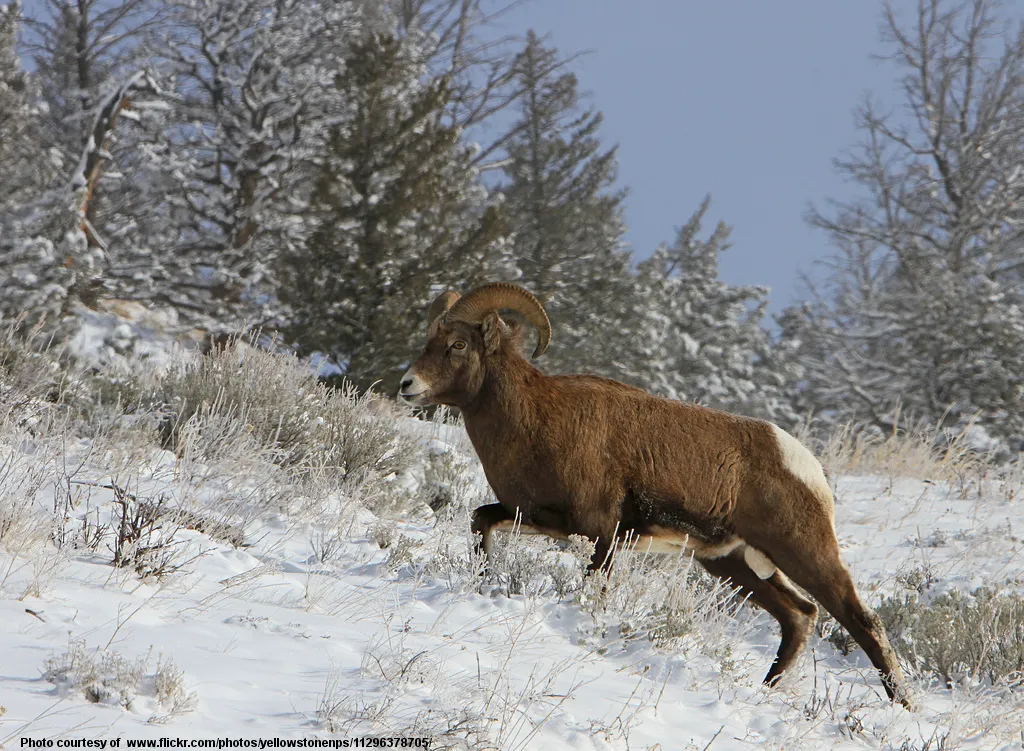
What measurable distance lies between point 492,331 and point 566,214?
2036cm

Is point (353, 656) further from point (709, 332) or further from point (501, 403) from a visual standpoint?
point (709, 332)

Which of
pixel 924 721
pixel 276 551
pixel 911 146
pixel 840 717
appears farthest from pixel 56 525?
pixel 911 146

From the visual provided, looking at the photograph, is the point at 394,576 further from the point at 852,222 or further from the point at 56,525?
the point at 852,222

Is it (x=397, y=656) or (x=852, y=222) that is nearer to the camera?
(x=397, y=656)

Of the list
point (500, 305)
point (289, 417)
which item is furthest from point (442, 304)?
point (289, 417)

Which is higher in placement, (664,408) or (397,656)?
(664,408)

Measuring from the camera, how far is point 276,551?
4973 mm

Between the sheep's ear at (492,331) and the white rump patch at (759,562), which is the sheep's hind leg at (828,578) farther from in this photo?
the sheep's ear at (492,331)

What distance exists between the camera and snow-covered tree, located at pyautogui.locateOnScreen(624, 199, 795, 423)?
31.7 m

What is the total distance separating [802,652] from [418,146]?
13.0 metres

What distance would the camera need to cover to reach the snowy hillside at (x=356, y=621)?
2.75m

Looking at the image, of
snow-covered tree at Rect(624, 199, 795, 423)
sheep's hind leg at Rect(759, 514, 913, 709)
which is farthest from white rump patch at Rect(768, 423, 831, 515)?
snow-covered tree at Rect(624, 199, 795, 423)

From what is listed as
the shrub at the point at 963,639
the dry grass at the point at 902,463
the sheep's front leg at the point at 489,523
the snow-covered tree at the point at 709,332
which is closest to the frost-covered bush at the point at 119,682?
the sheep's front leg at the point at 489,523

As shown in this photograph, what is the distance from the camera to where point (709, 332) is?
33781mm
